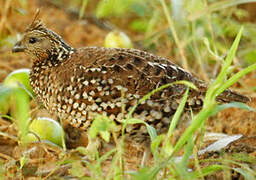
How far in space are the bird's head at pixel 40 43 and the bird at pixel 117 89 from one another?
7.8 inches

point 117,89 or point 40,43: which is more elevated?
point 40,43

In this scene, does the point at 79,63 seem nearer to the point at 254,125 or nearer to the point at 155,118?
the point at 155,118

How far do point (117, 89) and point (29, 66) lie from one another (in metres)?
2.61

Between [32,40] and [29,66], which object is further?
[29,66]

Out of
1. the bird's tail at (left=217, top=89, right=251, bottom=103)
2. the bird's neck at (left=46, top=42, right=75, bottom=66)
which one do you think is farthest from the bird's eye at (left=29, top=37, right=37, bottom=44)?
the bird's tail at (left=217, top=89, right=251, bottom=103)

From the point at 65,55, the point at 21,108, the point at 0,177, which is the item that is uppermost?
the point at 65,55

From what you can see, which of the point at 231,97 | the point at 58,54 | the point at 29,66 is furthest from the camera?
the point at 29,66

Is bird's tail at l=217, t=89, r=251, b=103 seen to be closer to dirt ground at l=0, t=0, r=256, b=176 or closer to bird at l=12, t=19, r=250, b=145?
bird at l=12, t=19, r=250, b=145

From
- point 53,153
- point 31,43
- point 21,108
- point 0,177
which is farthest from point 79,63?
point 21,108

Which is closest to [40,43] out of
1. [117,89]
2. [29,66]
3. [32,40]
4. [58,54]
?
[32,40]

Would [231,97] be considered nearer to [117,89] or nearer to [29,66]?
[117,89]

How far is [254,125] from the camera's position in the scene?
4.39m

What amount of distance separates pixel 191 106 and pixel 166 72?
32cm

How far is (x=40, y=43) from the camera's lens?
13.3 feet
